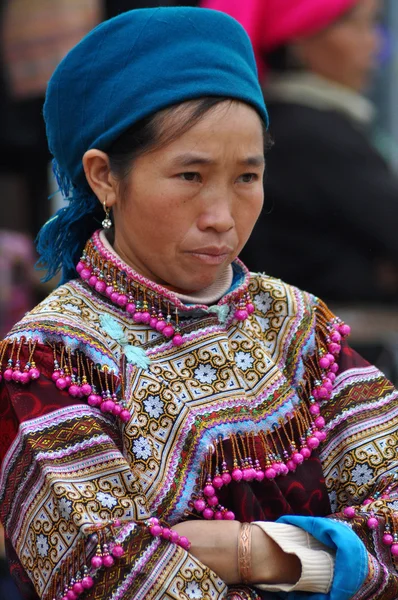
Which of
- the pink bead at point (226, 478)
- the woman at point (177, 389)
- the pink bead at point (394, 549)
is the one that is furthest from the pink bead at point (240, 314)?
the pink bead at point (394, 549)

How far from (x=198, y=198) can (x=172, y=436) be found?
18.9 inches

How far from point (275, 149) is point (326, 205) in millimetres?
315

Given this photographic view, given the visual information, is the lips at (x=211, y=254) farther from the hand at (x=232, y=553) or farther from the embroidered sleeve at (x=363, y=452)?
the hand at (x=232, y=553)

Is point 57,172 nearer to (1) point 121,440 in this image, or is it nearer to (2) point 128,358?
(2) point 128,358

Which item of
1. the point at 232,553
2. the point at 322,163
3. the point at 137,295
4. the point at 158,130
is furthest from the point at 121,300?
the point at 322,163

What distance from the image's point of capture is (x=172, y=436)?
2.15 m

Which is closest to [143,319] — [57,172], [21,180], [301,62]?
[57,172]

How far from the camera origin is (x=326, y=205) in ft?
14.8

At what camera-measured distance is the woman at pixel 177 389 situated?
6.75 ft

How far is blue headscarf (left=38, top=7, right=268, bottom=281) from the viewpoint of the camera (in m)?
2.16

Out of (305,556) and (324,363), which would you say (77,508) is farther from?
(324,363)

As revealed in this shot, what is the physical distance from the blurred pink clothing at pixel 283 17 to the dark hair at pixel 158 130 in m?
2.49

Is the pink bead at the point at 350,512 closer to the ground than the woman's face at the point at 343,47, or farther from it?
closer to the ground

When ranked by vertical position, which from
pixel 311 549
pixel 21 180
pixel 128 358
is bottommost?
pixel 21 180
